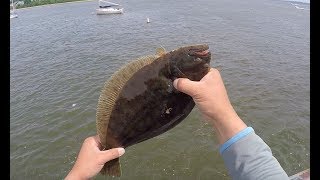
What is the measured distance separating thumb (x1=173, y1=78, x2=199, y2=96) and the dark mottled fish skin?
0.53ft

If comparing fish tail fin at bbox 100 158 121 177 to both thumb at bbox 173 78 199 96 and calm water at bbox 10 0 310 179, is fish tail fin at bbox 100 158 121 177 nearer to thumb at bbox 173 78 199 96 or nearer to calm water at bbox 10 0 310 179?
thumb at bbox 173 78 199 96

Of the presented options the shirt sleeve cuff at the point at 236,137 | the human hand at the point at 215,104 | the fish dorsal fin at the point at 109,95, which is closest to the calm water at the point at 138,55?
the fish dorsal fin at the point at 109,95

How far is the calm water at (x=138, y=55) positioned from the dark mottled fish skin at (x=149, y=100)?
291 inches

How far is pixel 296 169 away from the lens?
11.0 m

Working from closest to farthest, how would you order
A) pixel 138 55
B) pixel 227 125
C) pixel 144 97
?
pixel 227 125
pixel 144 97
pixel 138 55

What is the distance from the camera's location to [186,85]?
10.1 feet

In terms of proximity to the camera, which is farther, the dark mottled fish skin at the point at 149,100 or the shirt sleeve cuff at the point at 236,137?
the dark mottled fish skin at the point at 149,100

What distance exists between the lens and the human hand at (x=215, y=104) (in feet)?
9.34

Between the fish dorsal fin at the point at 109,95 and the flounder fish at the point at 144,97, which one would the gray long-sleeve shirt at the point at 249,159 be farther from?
the fish dorsal fin at the point at 109,95

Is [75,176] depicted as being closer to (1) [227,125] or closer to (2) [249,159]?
(1) [227,125]

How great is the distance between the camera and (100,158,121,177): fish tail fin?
3443 mm

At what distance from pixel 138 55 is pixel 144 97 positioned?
2067 centimetres

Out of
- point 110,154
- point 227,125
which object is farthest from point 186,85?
point 110,154

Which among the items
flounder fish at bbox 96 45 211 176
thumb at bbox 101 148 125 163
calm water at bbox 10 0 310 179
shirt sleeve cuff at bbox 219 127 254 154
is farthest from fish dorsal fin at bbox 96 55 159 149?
calm water at bbox 10 0 310 179
